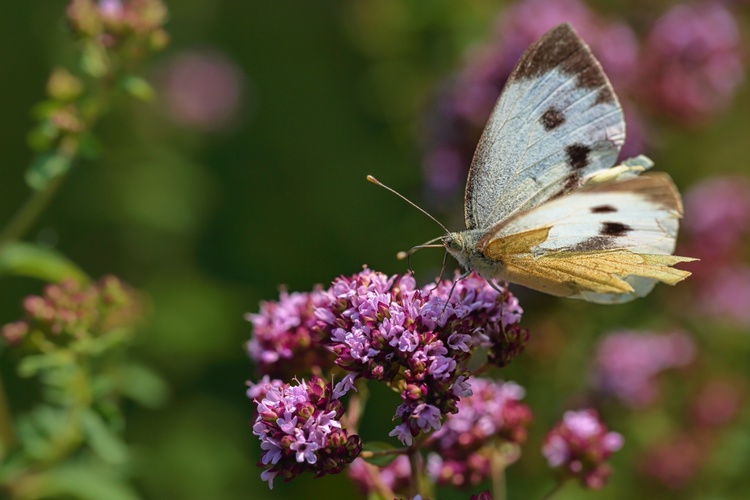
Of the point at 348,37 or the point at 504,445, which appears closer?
the point at 504,445

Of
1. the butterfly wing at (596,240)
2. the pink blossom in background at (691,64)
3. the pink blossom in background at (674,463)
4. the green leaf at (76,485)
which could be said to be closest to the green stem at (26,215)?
the green leaf at (76,485)

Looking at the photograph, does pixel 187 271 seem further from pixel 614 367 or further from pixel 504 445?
pixel 504 445

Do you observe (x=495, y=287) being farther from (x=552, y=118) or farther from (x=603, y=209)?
(x=552, y=118)

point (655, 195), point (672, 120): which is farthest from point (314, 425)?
point (672, 120)

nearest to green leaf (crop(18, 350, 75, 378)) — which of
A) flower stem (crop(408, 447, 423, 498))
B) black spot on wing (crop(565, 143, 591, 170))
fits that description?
flower stem (crop(408, 447, 423, 498))

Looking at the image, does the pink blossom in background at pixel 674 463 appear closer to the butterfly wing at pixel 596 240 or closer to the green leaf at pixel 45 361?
the butterfly wing at pixel 596 240

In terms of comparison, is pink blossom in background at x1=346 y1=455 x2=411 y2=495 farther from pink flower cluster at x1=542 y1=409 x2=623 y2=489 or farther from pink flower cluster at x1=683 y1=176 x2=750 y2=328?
pink flower cluster at x1=683 y1=176 x2=750 y2=328
